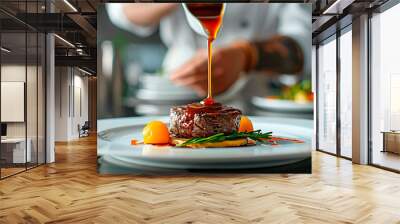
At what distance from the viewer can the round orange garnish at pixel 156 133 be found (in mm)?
5211

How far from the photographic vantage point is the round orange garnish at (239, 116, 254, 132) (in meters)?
5.35

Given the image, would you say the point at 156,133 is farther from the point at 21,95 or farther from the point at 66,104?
the point at 66,104

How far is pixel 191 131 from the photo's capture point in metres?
4.93

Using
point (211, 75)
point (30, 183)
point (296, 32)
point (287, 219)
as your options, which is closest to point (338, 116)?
point (296, 32)

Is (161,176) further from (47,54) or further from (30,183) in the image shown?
(47,54)

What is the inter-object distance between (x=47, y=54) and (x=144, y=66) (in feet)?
8.35

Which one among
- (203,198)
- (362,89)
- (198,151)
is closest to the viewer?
(203,198)

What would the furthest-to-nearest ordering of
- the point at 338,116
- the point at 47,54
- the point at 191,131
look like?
the point at 338,116 → the point at 47,54 → the point at 191,131

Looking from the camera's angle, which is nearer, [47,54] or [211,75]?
[211,75]

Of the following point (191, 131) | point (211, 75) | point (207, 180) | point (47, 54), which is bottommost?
point (207, 180)

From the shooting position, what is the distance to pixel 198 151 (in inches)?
203

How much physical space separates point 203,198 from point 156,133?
4.65ft

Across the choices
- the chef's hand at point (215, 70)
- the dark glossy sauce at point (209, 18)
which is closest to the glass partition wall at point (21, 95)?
the chef's hand at point (215, 70)

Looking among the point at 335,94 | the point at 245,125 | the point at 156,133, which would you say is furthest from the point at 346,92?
the point at 156,133
